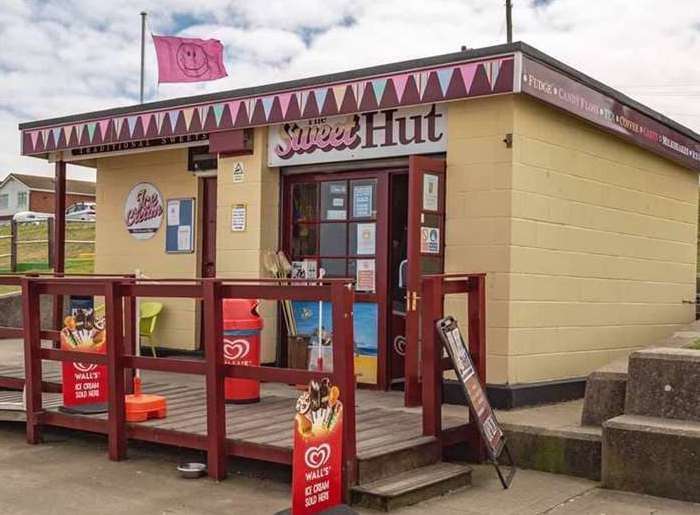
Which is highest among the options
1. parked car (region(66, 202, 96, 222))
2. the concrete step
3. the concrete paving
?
parked car (region(66, 202, 96, 222))

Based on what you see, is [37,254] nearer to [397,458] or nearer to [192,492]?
[192,492]

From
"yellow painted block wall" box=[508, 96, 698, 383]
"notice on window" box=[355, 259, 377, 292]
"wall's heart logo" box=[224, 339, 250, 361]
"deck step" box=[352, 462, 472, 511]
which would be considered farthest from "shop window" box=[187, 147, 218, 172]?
"deck step" box=[352, 462, 472, 511]

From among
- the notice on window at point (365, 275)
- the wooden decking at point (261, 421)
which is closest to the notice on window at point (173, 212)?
the wooden decking at point (261, 421)

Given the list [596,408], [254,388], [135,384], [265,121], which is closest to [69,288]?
[135,384]

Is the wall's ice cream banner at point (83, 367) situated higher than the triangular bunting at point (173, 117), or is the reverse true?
the triangular bunting at point (173, 117)

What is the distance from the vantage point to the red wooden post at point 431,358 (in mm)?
5703

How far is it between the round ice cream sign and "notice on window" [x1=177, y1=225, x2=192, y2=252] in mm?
370

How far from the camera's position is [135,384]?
22.3 ft

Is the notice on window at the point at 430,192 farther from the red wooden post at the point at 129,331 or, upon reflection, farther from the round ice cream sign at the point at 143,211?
the round ice cream sign at the point at 143,211

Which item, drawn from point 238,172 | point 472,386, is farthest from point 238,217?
point 472,386

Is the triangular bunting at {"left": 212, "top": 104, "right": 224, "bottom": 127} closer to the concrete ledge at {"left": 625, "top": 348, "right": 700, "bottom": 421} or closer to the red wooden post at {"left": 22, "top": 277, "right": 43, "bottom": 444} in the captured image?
the red wooden post at {"left": 22, "top": 277, "right": 43, "bottom": 444}

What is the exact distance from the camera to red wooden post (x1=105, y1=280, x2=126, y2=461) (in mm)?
6098

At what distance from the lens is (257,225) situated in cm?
842

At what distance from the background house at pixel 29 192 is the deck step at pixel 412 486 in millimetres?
55183
